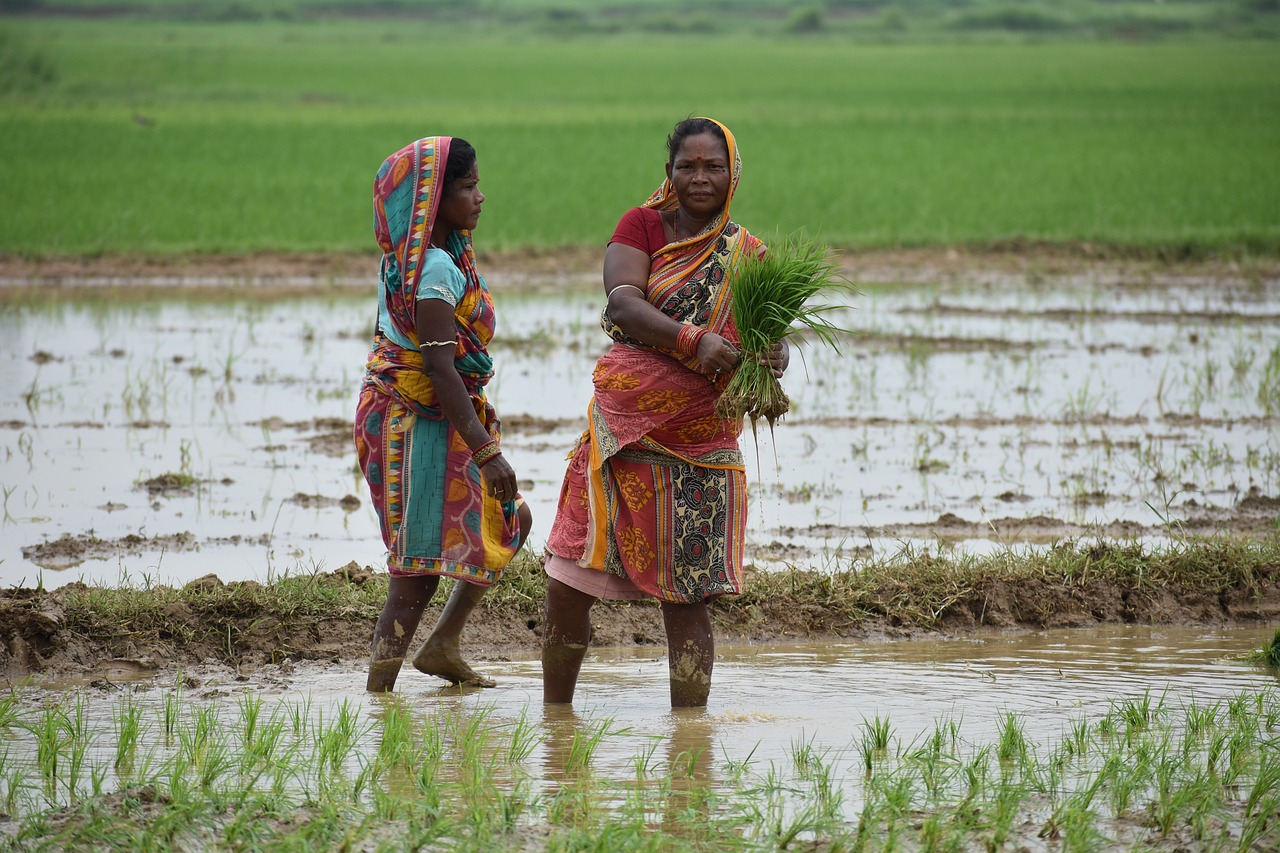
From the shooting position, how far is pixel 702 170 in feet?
12.3

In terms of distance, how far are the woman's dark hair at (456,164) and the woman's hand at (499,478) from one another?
0.73 meters

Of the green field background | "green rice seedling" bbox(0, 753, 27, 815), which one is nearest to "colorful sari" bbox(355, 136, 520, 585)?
"green rice seedling" bbox(0, 753, 27, 815)

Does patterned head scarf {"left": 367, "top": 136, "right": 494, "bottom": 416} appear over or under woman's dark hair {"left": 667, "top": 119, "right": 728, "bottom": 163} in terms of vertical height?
under

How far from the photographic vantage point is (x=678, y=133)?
3773 mm

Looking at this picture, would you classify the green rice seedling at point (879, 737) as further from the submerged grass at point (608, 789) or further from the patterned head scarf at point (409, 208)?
the patterned head scarf at point (409, 208)

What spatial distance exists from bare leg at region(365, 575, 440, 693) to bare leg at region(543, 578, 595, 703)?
1.12 ft

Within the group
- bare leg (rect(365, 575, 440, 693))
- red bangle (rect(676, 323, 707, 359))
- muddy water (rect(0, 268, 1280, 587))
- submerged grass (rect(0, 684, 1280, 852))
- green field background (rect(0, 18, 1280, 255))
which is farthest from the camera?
green field background (rect(0, 18, 1280, 255))

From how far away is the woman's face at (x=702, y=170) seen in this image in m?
3.73

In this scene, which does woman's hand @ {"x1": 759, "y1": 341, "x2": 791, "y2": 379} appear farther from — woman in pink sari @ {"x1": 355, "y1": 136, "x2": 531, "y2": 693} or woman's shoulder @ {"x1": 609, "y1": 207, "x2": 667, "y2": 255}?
woman in pink sari @ {"x1": 355, "y1": 136, "x2": 531, "y2": 693}

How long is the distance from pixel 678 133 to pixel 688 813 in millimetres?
1660

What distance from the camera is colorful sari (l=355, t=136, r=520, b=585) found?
3.96 m

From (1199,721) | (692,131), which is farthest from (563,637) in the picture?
(1199,721)

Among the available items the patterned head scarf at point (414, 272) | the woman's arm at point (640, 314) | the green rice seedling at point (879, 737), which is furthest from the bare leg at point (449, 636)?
the green rice seedling at point (879, 737)

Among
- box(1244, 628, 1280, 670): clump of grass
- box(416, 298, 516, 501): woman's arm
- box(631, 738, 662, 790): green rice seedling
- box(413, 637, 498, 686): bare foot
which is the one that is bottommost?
box(631, 738, 662, 790): green rice seedling
